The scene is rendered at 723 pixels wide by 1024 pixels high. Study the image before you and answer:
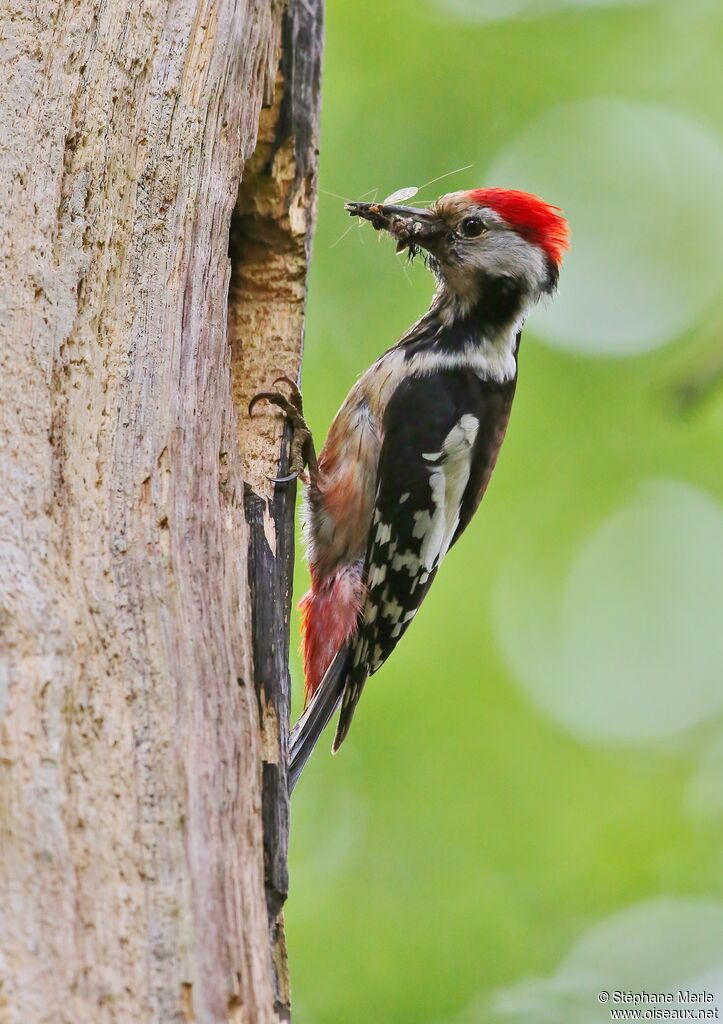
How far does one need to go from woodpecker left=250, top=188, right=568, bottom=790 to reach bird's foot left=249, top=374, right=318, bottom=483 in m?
0.11

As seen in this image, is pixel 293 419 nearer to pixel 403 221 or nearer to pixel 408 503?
pixel 408 503

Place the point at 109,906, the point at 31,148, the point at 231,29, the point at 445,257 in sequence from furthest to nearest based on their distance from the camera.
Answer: the point at 445,257 < the point at 231,29 < the point at 31,148 < the point at 109,906

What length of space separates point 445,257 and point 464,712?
1.82 meters

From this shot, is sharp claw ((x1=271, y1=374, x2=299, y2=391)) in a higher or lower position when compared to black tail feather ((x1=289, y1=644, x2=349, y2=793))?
higher

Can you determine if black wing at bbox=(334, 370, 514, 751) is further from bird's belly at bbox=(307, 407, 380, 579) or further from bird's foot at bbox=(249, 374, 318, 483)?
bird's foot at bbox=(249, 374, 318, 483)

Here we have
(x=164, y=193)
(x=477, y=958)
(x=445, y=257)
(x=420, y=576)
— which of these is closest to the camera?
(x=164, y=193)

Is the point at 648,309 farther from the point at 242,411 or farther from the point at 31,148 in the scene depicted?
the point at 31,148

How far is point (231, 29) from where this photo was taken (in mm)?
2605

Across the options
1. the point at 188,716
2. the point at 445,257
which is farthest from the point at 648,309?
the point at 188,716

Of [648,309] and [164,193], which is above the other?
[648,309]

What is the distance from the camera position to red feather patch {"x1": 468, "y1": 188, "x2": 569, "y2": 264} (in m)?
3.75

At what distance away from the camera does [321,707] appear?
3447 millimetres

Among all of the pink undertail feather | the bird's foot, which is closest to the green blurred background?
the pink undertail feather

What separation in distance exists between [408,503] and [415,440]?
20cm
